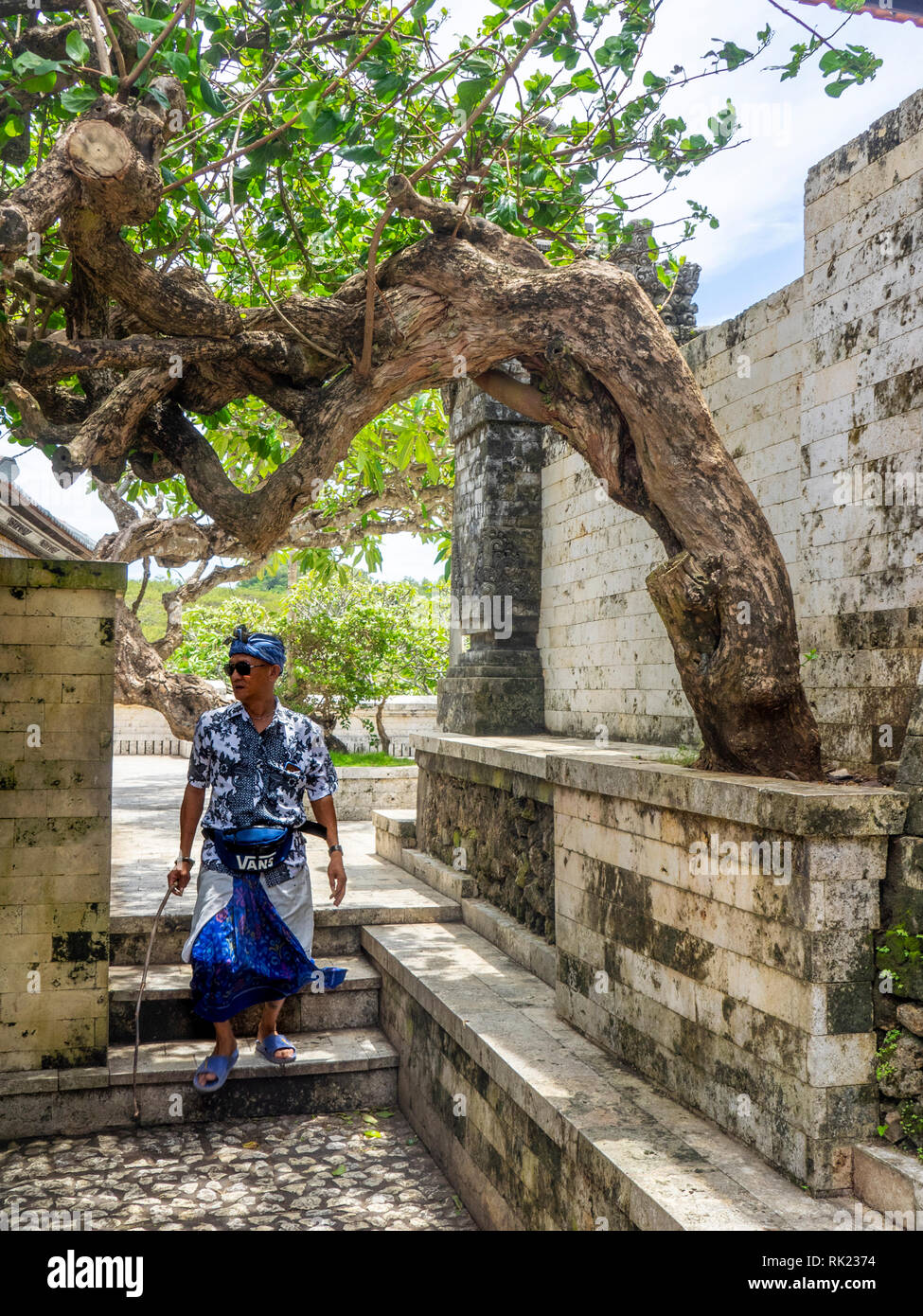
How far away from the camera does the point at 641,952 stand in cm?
412

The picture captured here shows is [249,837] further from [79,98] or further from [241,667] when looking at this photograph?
[79,98]

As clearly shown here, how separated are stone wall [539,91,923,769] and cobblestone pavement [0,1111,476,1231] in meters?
2.92

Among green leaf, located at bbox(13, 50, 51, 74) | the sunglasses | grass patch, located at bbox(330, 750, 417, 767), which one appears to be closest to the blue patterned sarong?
the sunglasses

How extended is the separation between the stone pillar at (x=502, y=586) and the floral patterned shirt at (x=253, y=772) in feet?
12.9

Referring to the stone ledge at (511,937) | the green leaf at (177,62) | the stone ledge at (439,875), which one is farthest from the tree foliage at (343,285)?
the stone ledge at (439,875)

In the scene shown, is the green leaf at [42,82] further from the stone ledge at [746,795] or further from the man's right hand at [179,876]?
the stone ledge at [746,795]

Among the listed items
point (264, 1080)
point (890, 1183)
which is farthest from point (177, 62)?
point (264, 1080)

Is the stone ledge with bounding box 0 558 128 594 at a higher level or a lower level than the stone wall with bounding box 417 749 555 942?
higher

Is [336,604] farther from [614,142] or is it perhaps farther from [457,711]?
[614,142]

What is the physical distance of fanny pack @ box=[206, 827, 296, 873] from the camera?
4.75 m

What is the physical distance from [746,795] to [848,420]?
1.99 m

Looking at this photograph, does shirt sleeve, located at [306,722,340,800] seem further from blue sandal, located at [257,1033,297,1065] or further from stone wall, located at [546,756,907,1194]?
blue sandal, located at [257,1033,297,1065]

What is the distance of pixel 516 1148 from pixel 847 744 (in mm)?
2188

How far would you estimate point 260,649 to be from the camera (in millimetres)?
4766
